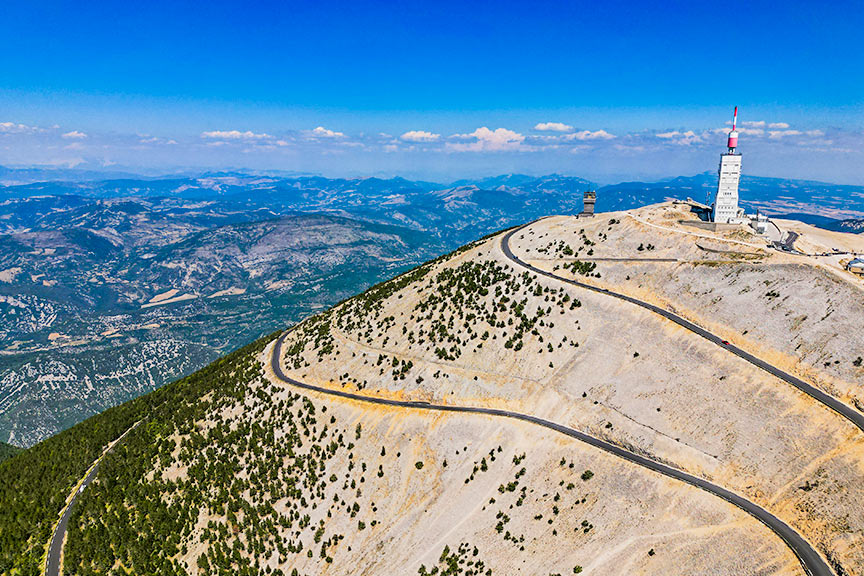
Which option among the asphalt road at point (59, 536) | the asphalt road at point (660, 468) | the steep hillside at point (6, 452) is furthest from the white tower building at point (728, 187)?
the steep hillside at point (6, 452)

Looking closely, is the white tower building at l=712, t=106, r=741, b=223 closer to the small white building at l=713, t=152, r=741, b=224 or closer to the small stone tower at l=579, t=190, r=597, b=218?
the small white building at l=713, t=152, r=741, b=224

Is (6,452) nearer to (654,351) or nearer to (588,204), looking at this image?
(654,351)

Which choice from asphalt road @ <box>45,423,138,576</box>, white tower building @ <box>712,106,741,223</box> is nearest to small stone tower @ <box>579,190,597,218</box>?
white tower building @ <box>712,106,741,223</box>

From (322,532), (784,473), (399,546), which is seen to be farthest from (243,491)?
(784,473)

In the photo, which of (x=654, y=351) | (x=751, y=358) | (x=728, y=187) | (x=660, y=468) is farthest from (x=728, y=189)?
(x=660, y=468)

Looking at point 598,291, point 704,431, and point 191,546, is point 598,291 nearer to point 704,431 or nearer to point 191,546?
point 704,431

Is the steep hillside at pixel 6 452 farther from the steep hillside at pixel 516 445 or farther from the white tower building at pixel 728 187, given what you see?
the white tower building at pixel 728 187
